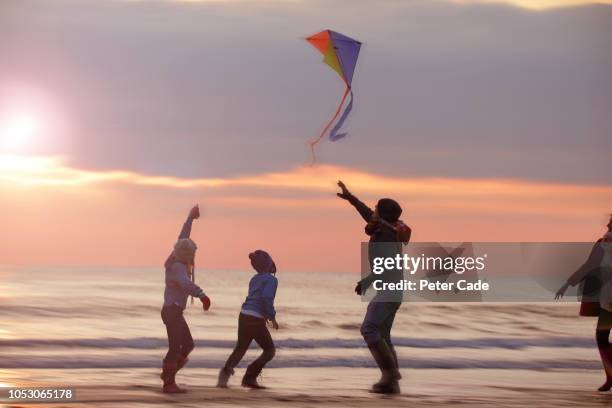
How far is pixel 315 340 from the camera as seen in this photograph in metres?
31.0

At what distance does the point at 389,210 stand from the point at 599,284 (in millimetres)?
2707

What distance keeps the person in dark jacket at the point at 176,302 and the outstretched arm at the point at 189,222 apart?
0.41 m

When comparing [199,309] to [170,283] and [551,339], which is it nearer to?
[551,339]

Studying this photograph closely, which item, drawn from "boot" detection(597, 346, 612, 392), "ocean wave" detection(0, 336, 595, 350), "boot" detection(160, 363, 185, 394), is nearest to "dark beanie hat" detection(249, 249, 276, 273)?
"boot" detection(160, 363, 185, 394)

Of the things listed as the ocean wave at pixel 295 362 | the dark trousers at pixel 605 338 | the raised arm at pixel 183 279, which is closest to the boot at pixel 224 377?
the raised arm at pixel 183 279

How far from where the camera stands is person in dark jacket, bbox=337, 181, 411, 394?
14336 mm

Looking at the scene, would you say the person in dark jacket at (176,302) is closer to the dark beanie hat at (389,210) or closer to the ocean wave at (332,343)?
the dark beanie hat at (389,210)

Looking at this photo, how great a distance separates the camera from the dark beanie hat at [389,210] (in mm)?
14414

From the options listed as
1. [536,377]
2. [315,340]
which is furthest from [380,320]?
[315,340]

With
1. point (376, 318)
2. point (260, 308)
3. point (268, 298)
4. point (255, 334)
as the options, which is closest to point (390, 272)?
point (376, 318)

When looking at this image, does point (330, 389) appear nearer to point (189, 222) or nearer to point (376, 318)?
point (376, 318)

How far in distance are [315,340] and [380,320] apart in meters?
16.7

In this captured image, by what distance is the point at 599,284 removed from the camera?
1497 centimetres

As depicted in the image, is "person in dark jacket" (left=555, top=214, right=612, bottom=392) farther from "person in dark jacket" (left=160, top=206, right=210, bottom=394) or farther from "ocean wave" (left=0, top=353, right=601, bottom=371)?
"ocean wave" (left=0, top=353, right=601, bottom=371)
